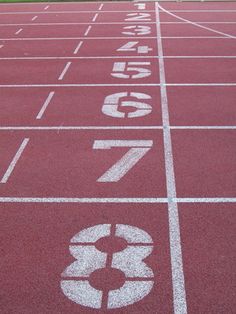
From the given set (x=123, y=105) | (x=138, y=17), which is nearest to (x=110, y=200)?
(x=123, y=105)

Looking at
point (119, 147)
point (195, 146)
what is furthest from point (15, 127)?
point (195, 146)

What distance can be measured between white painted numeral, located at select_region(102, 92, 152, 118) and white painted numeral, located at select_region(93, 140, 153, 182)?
1.21 metres

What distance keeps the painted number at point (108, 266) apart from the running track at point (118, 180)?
1cm

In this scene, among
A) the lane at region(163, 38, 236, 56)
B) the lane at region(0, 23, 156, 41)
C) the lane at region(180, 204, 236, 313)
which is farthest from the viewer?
the lane at region(0, 23, 156, 41)

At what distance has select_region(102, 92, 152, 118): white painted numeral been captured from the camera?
916 cm

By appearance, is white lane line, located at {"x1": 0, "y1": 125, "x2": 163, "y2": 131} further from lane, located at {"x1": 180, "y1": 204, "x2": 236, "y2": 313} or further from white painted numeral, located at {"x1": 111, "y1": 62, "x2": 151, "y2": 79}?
white painted numeral, located at {"x1": 111, "y1": 62, "x2": 151, "y2": 79}

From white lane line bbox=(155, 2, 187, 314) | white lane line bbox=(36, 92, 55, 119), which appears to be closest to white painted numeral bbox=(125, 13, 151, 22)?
white lane line bbox=(36, 92, 55, 119)

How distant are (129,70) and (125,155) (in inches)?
196

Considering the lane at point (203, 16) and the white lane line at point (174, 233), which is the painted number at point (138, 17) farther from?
the white lane line at point (174, 233)

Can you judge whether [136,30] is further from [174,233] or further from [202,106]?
[174,233]

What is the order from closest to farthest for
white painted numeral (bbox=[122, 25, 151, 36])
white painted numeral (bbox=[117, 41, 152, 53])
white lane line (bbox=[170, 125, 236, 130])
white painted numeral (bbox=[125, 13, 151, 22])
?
1. white lane line (bbox=[170, 125, 236, 130])
2. white painted numeral (bbox=[117, 41, 152, 53])
3. white painted numeral (bbox=[122, 25, 151, 36])
4. white painted numeral (bbox=[125, 13, 151, 22])

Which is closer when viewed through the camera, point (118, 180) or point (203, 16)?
point (118, 180)

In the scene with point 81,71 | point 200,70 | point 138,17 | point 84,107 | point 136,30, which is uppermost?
point 84,107

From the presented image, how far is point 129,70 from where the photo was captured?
39.6 feet
